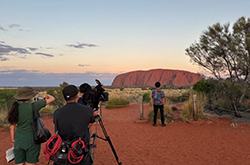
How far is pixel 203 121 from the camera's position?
987 centimetres

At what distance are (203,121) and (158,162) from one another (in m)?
5.25

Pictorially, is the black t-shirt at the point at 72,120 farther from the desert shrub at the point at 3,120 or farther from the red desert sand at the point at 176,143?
the desert shrub at the point at 3,120

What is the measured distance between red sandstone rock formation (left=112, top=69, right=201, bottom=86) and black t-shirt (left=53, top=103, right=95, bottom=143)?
312 feet

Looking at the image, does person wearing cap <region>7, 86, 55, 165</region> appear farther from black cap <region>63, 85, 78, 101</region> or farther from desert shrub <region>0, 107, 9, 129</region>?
desert shrub <region>0, 107, 9, 129</region>

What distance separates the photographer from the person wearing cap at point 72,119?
261 centimetres

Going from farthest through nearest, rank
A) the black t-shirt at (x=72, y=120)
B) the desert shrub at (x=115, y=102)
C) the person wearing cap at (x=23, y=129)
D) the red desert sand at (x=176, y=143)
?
the desert shrub at (x=115, y=102)
the red desert sand at (x=176, y=143)
the person wearing cap at (x=23, y=129)
the black t-shirt at (x=72, y=120)

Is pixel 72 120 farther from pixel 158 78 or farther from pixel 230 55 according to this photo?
pixel 158 78

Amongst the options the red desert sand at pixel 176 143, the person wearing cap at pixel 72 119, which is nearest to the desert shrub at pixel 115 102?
the red desert sand at pixel 176 143

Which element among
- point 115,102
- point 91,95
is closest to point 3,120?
point 115,102

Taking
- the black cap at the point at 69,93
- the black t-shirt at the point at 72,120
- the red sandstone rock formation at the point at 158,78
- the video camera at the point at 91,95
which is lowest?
the red sandstone rock formation at the point at 158,78

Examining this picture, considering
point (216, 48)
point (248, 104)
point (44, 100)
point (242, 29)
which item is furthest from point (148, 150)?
point (248, 104)

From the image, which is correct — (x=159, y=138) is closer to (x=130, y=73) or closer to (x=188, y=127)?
(x=188, y=127)

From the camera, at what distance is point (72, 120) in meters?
2.60

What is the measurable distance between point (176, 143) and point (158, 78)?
320ft
